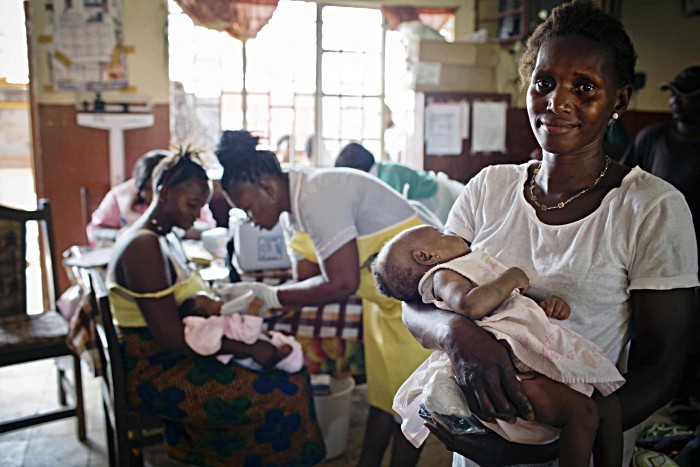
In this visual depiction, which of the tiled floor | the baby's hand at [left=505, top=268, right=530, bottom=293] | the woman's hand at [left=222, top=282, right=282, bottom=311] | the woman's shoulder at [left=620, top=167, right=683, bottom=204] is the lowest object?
the tiled floor

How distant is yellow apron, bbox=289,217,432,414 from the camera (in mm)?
2080

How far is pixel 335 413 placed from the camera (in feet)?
8.60

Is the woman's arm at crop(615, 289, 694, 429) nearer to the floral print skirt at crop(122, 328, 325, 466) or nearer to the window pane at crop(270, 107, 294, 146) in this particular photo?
the floral print skirt at crop(122, 328, 325, 466)

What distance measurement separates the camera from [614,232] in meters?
1.06

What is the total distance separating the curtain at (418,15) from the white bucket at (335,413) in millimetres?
3657

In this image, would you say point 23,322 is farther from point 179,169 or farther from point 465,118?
point 465,118

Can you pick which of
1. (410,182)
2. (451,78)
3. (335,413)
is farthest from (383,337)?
(451,78)

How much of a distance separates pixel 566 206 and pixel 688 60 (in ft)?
14.7

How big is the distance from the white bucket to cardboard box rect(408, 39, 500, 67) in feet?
10.6

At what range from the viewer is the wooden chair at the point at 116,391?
191cm

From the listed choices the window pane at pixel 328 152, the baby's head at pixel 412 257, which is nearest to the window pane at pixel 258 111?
the window pane at pixel 328 152

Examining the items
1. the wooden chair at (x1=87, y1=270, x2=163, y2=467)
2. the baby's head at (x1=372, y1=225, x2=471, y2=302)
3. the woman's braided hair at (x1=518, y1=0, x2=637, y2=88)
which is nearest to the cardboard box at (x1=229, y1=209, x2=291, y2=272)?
the wooden chair at (x1=87, y1=270, x2=163, y2=467)

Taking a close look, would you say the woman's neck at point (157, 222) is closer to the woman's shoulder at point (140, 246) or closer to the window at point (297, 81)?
the woman's shoulder at point (140, 246)

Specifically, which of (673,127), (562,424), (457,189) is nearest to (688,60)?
(673,127)
